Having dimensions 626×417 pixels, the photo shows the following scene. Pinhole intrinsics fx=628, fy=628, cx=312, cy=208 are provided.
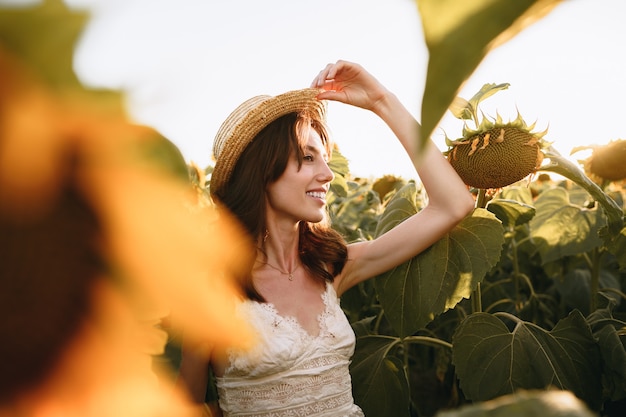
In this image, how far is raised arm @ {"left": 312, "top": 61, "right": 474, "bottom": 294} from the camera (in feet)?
→ 5.52

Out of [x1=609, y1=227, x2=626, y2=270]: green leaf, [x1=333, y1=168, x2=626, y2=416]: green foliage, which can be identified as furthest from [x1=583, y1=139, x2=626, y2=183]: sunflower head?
[x1=609, y1=227, x2=626, y2=270]: green leaf

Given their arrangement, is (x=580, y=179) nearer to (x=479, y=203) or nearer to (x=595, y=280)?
(x=479, y=203)

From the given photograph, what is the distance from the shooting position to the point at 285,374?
1.70 metres

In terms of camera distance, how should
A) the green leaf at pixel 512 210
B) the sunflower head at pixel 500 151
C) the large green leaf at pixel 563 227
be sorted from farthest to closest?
the large green leaf at pixel 563 227 < the green leaf at pixel 512 210 < the sunflower head at pixel 500 151

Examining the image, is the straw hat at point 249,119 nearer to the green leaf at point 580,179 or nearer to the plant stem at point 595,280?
the green leaf at point 580,179

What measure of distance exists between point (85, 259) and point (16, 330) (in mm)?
29

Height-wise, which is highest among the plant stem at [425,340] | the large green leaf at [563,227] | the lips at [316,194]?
the lips at [316,194]

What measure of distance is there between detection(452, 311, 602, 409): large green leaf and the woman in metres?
0.28

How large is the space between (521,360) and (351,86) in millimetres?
892

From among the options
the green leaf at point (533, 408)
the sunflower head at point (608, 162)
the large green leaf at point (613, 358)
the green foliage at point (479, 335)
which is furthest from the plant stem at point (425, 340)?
the green leaf at point (533, 408)

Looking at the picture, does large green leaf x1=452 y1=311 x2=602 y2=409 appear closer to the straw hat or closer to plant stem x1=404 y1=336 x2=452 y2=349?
plant stem x1=404 y1=336 x2=452 y2=349

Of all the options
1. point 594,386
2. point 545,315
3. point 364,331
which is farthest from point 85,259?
point 545,315

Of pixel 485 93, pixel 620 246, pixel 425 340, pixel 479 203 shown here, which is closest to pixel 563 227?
pixel 620 246

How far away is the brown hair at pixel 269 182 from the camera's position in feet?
6.01
